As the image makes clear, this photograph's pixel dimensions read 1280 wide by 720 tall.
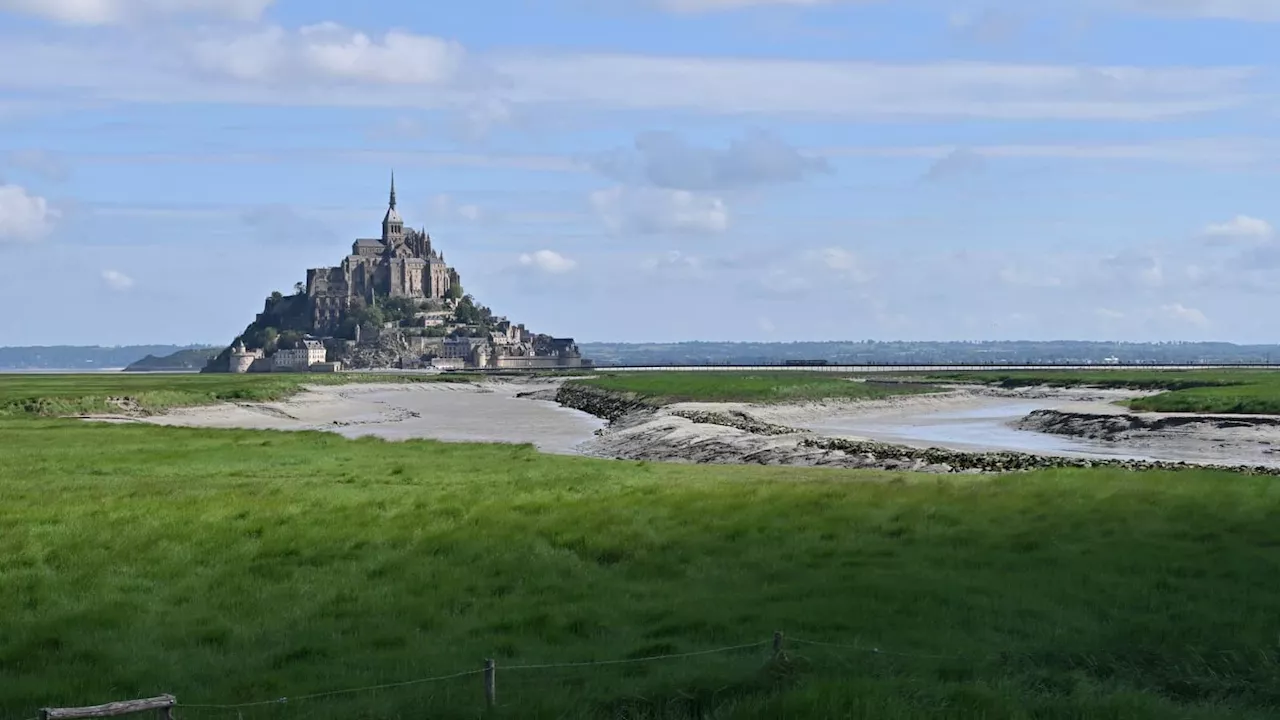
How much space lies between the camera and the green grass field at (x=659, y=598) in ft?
42.1

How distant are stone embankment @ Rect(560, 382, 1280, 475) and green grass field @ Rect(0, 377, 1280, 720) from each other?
11.0 meters

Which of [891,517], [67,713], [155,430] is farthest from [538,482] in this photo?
[155,430]

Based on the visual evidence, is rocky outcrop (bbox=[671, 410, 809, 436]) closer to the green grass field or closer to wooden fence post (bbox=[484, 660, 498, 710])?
the green grass field

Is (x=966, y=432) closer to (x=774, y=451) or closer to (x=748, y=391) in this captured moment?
(x=774, y=451)

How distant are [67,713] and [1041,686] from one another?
9040 mm

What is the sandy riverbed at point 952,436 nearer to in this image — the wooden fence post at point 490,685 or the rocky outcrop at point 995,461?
the rocky outcrop at point 995,461

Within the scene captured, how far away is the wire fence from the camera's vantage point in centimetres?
1226

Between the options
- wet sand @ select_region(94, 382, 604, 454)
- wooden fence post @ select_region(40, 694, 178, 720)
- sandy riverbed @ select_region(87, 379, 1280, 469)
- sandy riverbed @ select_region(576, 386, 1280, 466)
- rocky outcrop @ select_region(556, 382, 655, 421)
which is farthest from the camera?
rocky outcrop @ select_region(556, 382, 655, 421)

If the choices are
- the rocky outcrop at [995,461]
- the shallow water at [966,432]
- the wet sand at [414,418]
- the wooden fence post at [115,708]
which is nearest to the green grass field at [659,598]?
the wooden fence post at [115,708]

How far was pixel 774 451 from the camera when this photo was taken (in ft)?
150

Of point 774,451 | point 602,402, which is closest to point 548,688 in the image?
point 774,451

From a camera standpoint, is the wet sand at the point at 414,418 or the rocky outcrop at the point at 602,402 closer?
the wet sand at the point at 414,418

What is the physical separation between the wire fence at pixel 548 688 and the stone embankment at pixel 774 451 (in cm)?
2535

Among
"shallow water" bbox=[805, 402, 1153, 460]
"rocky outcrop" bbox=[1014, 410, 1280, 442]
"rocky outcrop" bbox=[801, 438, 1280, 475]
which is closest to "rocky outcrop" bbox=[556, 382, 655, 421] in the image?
"shallow water" bbox=[805, 402, 1153, 460]
